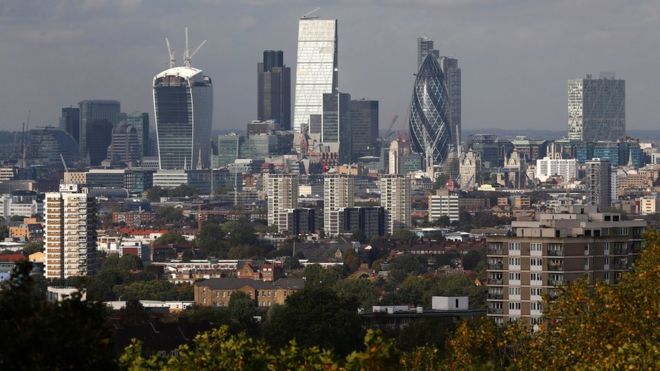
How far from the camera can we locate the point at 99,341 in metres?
15.2

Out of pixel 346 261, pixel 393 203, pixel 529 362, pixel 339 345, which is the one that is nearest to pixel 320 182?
pixel 393 203

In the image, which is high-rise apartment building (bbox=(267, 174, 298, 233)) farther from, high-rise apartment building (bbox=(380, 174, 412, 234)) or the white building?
the white building

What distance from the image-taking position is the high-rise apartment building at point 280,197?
139375 mm

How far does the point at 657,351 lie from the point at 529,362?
384cm

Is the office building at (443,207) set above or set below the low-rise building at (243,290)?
above

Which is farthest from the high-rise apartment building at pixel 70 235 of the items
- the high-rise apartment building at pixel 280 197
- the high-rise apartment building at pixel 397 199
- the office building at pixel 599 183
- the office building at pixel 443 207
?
the office building at pixel 599 183

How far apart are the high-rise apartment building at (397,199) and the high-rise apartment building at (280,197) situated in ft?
18.9

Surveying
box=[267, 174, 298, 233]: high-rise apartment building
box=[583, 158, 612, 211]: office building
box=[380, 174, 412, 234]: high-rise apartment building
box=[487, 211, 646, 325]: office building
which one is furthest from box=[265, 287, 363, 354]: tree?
box=[583, 158, 612, 211]: office building

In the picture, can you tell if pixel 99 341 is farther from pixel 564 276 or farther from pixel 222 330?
pixel 564 276

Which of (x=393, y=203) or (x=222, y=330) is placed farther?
(x=393, y=203)

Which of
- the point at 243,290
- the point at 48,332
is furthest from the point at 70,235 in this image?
the point at 48,332

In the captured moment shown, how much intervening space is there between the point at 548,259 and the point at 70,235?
51973 mm

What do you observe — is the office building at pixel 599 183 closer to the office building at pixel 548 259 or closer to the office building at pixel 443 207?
the office building at pixel 443 207

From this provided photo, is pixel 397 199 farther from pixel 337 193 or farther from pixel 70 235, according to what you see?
pixel 70 235
